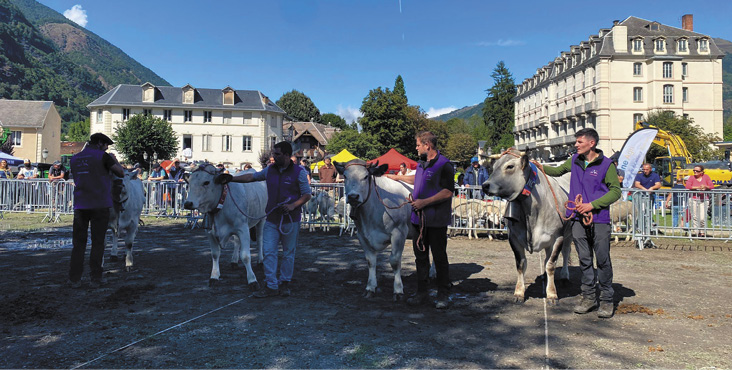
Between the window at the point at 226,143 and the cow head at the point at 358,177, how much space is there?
57.2 m

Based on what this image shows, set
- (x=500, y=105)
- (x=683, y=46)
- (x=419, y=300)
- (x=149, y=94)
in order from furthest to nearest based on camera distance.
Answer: (x=500, y=105), (x=149, y=94), (x=683, y=46), (x=419, y=300)

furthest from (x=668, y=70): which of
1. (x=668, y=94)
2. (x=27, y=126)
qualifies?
(x=27, y=126)

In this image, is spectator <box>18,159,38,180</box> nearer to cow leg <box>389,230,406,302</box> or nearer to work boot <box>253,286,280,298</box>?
work boot <box>253,286,280,298</box>

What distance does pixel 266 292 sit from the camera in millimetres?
6234

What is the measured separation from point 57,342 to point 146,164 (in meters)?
51.1

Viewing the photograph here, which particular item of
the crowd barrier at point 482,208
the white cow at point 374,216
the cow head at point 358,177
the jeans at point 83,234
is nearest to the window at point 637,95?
the crowd barrier at point 482,208

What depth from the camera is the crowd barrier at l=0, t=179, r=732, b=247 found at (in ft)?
38.0

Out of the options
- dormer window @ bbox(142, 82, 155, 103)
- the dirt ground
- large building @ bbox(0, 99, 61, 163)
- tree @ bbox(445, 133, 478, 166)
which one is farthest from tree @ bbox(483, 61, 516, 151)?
the dirt ground

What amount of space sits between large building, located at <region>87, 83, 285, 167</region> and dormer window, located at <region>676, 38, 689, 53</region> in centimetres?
5213

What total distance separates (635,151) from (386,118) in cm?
5086

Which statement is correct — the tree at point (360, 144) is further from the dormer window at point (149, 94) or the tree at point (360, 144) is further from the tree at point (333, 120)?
the tree at point (333, 120)

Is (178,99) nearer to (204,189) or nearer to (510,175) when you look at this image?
(204,189)

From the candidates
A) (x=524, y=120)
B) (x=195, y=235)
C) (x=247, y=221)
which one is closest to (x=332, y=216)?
(x=195, y=235)

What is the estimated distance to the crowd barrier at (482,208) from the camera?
11.6 metres
